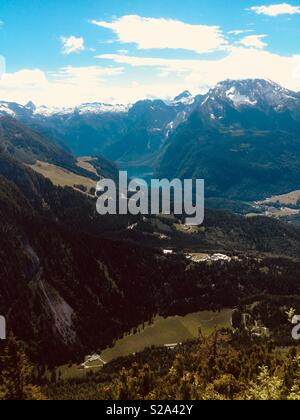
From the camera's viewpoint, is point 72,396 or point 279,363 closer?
point 279,363

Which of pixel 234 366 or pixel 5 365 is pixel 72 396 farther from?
pixel 5 365

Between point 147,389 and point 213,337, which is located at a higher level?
point 213,337

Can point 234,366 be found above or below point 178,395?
below
